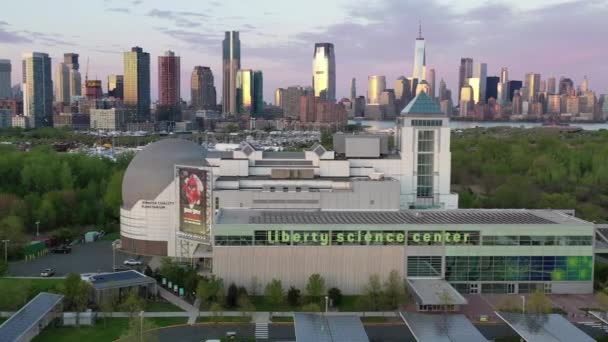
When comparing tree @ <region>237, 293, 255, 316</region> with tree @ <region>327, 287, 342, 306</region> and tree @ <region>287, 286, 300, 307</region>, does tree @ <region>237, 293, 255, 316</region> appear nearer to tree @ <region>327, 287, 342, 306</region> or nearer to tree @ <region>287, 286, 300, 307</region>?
tree @ <region>287, 286, 300, 307</region>

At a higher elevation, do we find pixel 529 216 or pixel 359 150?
pixel 359 150

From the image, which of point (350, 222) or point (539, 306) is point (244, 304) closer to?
point (350, 222)

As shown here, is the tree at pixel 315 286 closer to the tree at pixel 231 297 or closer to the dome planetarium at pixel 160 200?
the tree at pixel 231 297

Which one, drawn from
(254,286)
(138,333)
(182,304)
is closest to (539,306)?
(254,286)

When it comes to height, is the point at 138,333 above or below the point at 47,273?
above

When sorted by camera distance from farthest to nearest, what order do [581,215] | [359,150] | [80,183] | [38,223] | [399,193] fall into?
[80,183], [581,215], [38,223], [359,150], [399,193]

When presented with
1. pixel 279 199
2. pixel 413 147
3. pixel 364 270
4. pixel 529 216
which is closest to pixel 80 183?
pixel 279 199

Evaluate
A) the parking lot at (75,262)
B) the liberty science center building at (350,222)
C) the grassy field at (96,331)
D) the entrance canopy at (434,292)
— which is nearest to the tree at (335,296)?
the liberty science center building at (350,222)

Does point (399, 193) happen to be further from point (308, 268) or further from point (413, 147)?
point (308, 268)
